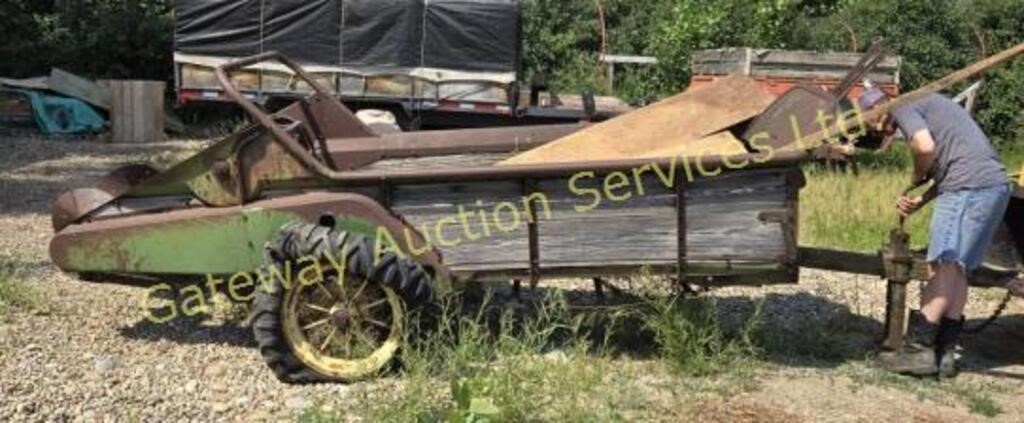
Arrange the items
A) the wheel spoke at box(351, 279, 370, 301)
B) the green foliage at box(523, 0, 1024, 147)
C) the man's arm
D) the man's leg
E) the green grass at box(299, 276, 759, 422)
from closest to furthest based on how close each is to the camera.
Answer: the green grass at box(299, 276, 759, 422) < the wheel spoke at box(351, 279, 370, 301) < the man's arm < the man's leg < the green foliage at box(523, 0, 1024, 147)

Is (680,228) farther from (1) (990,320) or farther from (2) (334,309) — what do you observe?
(1) (990,320)

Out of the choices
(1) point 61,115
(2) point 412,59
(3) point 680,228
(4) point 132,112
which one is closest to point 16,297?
(3) point 680,228

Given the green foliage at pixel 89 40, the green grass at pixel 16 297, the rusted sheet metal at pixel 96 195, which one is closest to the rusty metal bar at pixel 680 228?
the rusted sheet metal at pixel 96 195

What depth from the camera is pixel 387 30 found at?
15766mm

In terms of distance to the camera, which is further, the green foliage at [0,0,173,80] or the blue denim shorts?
the green foliage at [0,0,173,80]

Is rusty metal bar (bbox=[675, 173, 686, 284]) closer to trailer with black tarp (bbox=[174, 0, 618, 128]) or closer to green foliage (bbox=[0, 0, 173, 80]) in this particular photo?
trailer with black tarp (bbox=[174, 0, 618, 128])

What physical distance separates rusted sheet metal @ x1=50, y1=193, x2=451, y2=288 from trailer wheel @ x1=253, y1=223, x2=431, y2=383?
13 cm

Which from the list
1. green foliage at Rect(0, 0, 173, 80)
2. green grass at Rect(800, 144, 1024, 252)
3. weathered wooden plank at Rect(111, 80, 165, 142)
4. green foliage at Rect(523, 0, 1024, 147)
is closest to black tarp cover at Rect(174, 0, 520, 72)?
weathered wooden plank at Rect(111, 80, 165, 142)

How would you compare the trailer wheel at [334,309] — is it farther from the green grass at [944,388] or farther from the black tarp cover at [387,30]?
the black tarp cover at [387,30]

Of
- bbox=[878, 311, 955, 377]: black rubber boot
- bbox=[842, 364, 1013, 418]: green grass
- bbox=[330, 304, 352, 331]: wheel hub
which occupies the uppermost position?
bbox=[330, 304, 352, 331]: wheel hub

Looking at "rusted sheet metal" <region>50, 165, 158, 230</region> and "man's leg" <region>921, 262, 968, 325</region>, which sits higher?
"rusted sheet metal" <region>50, 165, 158, 230</region>

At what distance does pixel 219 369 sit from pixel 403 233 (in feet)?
3.75

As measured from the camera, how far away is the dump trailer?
515 cm

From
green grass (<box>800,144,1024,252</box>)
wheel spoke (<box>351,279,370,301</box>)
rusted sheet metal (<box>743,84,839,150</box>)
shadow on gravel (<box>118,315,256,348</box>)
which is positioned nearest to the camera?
wheel spoke (<box>351,279,370,301</box>)
